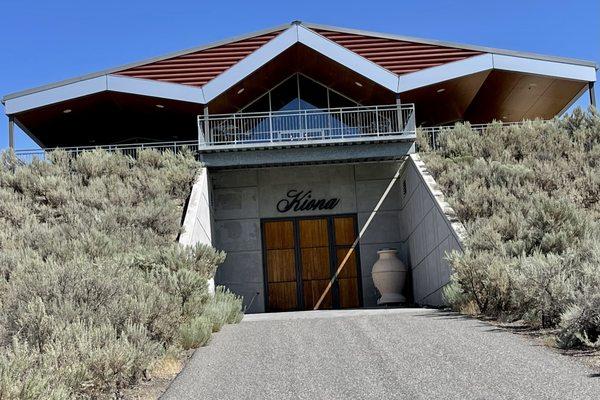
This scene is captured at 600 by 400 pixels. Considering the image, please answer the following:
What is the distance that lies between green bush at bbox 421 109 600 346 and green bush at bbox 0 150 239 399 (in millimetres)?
4127

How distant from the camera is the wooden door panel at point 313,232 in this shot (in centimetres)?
2153

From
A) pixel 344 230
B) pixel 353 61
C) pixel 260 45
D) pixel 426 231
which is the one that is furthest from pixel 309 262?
pixel 260 45

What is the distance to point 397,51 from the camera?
2300 centimetres

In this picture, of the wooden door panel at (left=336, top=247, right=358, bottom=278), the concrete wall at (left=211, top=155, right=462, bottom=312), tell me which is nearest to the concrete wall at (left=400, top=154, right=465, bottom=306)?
the concrete wall at (left=211, top=155, right=462, bottom=312)

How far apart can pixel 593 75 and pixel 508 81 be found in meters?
2.67

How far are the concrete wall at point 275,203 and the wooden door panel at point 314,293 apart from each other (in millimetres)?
1164

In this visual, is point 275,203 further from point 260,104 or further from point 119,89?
point 119,89

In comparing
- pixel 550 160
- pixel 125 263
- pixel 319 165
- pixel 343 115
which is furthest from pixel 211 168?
pixel 125 263

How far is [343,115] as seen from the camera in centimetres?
2338

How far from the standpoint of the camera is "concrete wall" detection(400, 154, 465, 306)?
1443cm

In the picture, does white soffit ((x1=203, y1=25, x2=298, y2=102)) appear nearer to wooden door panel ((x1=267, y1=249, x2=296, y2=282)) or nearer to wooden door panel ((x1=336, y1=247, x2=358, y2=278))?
wooden door panel ((x1=267, y1=249, x2=296, y2=282))

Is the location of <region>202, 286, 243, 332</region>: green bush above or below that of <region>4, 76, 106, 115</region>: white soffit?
below

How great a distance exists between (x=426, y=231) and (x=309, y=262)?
526 cm

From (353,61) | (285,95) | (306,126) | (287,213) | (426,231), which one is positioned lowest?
(426,231)
